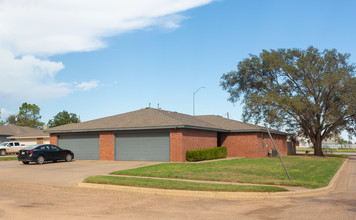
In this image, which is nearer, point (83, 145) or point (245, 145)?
point (83, 145)

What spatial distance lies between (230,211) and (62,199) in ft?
18.1

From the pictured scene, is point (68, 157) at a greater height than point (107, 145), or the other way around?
point (107, 145)

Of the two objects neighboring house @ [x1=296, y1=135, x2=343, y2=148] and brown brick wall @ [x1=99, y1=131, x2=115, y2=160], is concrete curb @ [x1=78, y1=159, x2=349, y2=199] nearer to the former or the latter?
brown brick wall @ [x1=99, y1=131, x2=115, y2=160]

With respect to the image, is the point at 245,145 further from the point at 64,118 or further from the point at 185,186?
the point at 64,118

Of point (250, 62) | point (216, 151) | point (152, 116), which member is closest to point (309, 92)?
point (250, 62)

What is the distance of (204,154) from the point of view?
26938mm

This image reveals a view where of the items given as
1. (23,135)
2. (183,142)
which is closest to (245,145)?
(183,142)

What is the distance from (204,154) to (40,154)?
12.6 meters

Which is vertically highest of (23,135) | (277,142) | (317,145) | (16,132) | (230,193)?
(16,132)

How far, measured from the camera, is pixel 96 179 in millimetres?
14242

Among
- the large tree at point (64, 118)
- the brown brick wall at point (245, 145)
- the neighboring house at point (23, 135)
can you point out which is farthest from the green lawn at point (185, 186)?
the large tree at point (64, 118)

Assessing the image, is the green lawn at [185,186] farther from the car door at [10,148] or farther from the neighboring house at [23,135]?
the neighboring house at [23,135]

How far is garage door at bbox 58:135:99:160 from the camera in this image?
29.3 m

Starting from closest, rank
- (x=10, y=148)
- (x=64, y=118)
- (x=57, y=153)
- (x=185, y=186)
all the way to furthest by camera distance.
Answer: (x=185, y=186)
(x=57, y=153)
(x=10, y=148)
(x=64, y=118)
